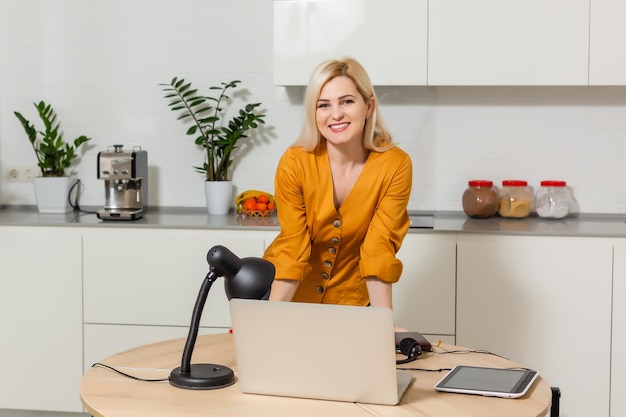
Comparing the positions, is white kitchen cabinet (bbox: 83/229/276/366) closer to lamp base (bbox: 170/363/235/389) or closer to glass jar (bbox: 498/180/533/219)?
glass jar (bbox: 498/180/533/219)

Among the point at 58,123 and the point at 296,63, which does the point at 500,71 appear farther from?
the point at 58,123

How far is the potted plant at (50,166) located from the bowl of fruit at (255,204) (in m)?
0.82

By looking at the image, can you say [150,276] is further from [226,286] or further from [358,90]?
[226,286]

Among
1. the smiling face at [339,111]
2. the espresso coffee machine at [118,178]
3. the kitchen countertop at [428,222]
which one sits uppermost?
the smiling face at [339,111]

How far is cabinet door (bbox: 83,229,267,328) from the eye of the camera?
3877 mm

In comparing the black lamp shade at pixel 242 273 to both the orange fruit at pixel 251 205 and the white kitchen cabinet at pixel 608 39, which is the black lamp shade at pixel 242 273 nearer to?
the orange fruit at pixel 251 205

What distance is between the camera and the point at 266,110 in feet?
14.4

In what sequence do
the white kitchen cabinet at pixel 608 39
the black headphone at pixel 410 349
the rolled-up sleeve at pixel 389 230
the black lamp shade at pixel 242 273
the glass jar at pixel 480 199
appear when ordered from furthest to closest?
the glass jar at pixel 480 199 < the white kitchen cabinet at pixel 608 39 < the rolled-up sleeve at pixel 389 230 < the black headphone at pixel 410 349 < the black lamp shade at pixel 242 273

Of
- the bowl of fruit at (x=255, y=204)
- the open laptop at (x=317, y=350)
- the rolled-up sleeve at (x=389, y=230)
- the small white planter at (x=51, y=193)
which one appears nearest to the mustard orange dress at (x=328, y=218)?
the rolled-up sleeve at (x=389, y=230)

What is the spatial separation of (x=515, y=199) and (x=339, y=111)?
5.47 ft

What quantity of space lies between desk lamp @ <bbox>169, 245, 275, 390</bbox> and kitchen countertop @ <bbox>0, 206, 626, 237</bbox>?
5.58 ft

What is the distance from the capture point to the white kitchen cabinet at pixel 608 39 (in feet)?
12.6

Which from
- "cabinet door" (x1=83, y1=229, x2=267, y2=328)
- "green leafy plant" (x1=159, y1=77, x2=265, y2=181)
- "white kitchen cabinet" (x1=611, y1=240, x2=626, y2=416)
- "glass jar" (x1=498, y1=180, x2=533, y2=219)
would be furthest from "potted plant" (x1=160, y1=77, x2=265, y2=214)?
"white kitchen cabinet" (x1=611, y1=240, x2=626, y2=416)

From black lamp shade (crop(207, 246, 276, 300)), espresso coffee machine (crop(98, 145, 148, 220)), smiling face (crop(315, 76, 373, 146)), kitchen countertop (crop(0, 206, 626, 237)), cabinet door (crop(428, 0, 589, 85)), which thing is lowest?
kitchen countertop (crop(0, 206, 626, 237))
